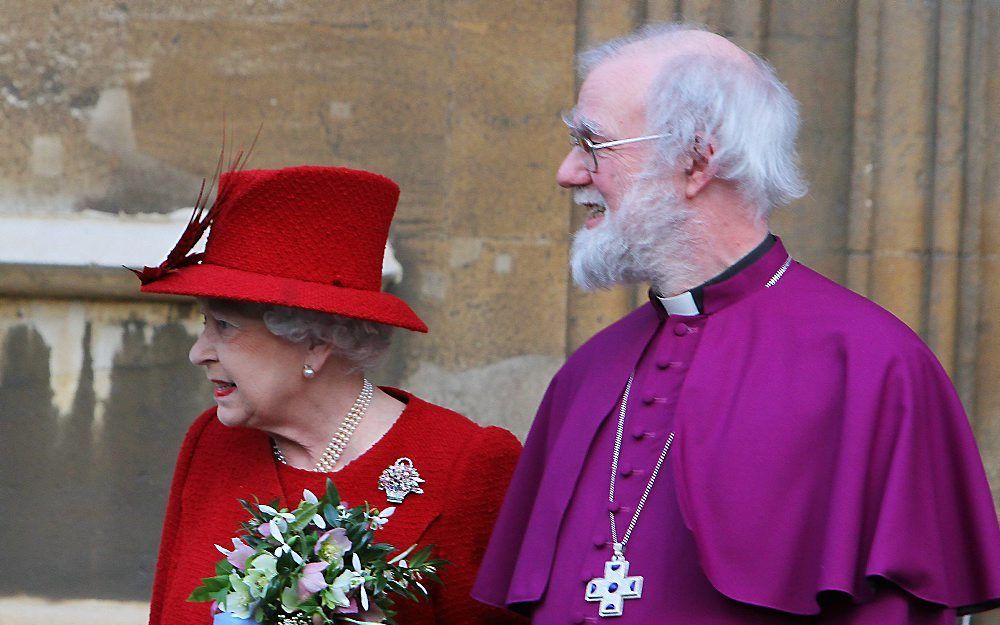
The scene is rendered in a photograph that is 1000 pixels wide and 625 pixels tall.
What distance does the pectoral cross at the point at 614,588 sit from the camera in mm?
2432

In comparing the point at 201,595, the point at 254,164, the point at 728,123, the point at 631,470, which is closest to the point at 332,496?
the point at 201,595

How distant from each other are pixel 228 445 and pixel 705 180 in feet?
4.09

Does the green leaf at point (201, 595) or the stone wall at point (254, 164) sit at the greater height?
the stone wall at point (254, 164)

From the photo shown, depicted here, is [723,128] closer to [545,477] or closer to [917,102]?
[545,477]

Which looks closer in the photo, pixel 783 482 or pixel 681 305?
pixel 783 482

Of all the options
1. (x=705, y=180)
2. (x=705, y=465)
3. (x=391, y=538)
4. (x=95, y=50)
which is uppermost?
(x=95, y=50)

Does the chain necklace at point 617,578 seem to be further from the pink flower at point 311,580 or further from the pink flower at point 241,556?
the pink flower at point 241,556

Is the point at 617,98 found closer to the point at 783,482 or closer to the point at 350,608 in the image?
the point at 783,482

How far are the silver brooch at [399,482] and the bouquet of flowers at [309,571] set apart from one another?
23 centimetres

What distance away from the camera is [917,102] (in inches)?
172

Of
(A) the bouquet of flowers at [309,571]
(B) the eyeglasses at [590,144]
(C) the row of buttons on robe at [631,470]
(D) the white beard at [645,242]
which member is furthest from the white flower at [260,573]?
(B) the eyeglasses at [590,144]

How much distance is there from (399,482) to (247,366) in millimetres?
390

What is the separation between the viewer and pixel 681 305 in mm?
2617

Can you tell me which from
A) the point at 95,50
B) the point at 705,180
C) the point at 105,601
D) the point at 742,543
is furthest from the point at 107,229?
the point at 742,543
